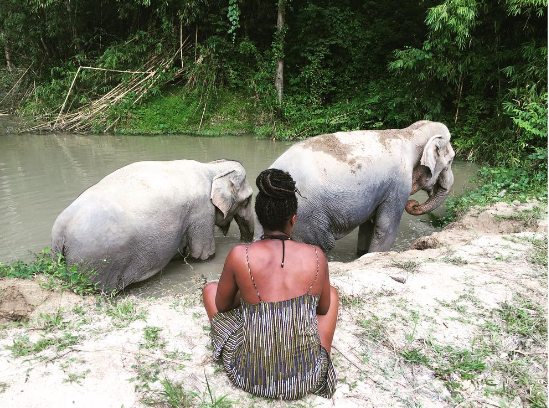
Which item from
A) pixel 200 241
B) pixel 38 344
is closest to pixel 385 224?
pixel 200 241

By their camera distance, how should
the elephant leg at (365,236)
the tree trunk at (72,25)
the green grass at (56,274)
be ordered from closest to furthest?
the green grass at (56,274) → the elephant leg at (365,236) → the tree trunk at (72,25)

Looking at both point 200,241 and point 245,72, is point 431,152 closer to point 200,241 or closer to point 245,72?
point 200,241

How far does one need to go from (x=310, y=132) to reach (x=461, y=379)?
10631 millimetres

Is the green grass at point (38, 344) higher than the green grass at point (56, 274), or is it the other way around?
the green grass at point (38, 344)

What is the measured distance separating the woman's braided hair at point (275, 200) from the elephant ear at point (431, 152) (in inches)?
139

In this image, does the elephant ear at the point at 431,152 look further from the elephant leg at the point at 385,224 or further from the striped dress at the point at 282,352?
the striped dress at the point at 282,352

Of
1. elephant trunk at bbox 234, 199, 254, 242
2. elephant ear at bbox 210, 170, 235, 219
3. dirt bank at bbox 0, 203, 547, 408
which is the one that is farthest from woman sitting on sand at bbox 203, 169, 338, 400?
elephant trunk at bbox 234, 199, 254, 242

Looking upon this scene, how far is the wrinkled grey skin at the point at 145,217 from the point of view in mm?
3996

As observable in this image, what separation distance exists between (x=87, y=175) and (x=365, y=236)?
5523 mm

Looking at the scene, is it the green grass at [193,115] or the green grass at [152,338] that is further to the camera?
the green grass at [193,115]

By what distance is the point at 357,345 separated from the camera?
2652mm

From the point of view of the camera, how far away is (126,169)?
A: 15.2 feet

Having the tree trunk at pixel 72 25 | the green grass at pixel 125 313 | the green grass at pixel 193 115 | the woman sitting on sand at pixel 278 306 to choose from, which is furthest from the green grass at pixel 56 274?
the tree trunk at pixel 72 25

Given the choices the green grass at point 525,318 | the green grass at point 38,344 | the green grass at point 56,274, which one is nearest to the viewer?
the green grass at point 38,344
